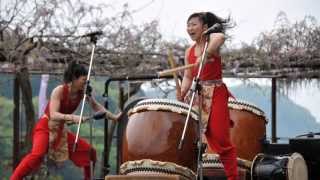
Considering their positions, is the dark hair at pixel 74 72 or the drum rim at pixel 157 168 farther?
the dark hair at pixel 74 72

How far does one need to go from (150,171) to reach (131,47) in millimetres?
5201

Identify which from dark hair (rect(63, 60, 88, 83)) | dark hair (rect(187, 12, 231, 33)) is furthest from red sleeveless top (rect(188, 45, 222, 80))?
dark hair (rect(63, 60, 88, 83))

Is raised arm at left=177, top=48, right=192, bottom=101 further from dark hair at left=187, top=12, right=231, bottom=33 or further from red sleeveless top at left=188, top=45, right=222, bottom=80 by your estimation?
dark hair at left=187, top=12, right=231, bottom=33

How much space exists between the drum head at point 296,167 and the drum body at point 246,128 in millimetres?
544

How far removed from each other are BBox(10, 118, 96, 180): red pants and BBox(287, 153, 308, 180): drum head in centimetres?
176

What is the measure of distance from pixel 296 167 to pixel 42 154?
2.15 metres

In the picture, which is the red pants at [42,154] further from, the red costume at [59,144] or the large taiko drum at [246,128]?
the large taiko drum at [246,128]

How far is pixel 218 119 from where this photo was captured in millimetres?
5754

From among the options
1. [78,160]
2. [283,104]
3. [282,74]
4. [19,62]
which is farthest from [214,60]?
[283,104]

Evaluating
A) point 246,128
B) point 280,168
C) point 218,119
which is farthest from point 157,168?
point 246,128

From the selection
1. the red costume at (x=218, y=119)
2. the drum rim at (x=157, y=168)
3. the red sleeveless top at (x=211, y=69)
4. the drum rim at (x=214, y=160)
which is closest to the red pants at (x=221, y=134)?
the red costume at (x=218, y=119)

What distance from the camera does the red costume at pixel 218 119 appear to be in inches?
226

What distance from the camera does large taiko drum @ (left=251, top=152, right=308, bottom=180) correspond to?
19.9 ft

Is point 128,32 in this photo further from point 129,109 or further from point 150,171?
point 150,171
